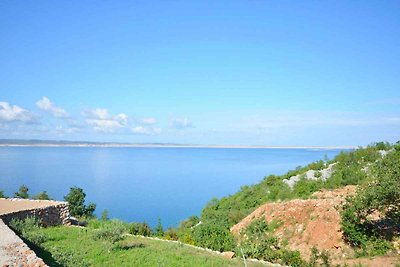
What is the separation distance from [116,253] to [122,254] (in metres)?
0.32

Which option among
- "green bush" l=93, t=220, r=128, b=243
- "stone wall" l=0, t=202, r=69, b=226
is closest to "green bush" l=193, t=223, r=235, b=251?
"green bush" l=93, t=220, r=128, b=243

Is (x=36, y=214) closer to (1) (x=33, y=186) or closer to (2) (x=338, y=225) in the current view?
(2) (x=338, y=225)

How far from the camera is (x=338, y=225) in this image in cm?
1467

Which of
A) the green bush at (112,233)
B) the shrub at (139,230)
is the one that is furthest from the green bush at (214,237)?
the green bush at (112,233)

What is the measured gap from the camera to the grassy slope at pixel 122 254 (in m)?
12.4

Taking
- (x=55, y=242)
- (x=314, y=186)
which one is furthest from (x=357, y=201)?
(x=55, y=242)

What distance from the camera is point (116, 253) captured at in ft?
45.4

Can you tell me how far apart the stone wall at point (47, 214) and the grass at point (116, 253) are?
7.05ft

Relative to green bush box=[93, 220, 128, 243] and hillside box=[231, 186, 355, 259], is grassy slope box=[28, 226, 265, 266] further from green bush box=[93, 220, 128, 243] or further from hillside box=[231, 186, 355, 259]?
hillside box=[231, 186, 355, 259]

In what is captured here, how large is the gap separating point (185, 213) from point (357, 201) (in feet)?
106

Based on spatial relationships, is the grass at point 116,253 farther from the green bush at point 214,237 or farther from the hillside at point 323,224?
the hillside at point 323,224

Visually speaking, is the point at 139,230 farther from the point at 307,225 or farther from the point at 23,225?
the point at 307,225

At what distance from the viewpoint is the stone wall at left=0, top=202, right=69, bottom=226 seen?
17.9m

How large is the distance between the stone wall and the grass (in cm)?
215
